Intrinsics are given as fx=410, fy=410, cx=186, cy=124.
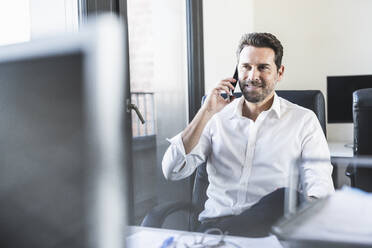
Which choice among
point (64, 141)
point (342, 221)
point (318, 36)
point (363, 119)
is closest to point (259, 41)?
point (363, 119)

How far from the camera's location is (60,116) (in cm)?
40

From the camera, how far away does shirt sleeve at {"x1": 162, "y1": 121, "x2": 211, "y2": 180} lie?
1.58 m

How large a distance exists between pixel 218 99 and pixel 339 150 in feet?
3.86

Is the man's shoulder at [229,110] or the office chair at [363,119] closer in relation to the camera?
the office chair at [363,119]

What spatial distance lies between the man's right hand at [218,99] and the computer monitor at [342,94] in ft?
4.18

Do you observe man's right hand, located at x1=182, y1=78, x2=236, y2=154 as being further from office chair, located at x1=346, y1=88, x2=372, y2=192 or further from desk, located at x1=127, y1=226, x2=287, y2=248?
desk, located at x1=127, y1=226, x2=287, y2=248

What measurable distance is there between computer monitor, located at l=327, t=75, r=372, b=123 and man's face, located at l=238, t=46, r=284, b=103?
127 cm

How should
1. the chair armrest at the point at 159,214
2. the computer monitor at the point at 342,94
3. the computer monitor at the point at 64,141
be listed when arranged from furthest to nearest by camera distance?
1. the computer monitor at the point at 342,94
2. the chair armrest at the point at 159,214
3. the computer monitor at the point at 64,141

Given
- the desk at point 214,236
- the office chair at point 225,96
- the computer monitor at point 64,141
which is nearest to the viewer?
the computer monitor at point 64,141

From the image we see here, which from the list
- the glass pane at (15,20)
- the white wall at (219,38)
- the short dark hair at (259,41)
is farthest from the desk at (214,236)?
the white wall at (219,38)

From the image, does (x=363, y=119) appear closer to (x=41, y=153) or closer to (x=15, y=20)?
(x=15, y=20)

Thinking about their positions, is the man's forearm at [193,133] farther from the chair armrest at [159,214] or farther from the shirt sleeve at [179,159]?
the chair armrest at [159,214]

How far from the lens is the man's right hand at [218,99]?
1684mm

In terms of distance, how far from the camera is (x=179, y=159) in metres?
1.58
